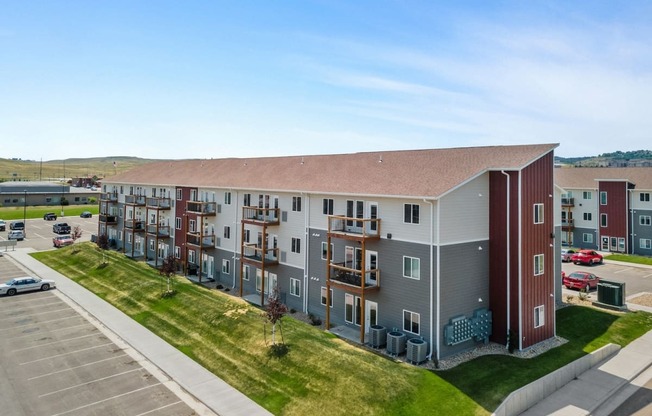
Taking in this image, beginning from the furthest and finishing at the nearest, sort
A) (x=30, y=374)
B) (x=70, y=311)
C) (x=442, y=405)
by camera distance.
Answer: (x=70, y=311) < (x=30, y=374) < (x=442, y=405)

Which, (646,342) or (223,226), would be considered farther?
(223,226)

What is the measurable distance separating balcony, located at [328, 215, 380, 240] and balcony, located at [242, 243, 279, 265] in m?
6.71

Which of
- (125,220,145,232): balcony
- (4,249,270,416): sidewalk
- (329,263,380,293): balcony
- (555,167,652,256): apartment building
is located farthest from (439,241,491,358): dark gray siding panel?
(125,220,145,232): balcony

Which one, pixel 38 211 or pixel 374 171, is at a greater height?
→ pixel 374 171

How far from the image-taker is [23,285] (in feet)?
118

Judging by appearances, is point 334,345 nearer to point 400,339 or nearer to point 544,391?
point 400,339

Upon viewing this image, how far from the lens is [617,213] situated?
175 feet

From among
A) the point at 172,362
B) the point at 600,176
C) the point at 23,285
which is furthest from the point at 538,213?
the point at 600,176

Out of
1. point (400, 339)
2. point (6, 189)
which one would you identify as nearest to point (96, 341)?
point (400, 339)

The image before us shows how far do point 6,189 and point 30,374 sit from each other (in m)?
104

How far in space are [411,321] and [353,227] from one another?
6634mm

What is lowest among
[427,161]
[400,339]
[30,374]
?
[30,374]

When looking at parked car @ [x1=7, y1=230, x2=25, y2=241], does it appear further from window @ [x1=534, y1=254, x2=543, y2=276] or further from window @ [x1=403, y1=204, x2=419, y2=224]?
window @ [x1=534, y1=254, x2=543, y2=276]

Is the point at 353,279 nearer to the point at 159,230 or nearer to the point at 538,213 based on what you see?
the point at 538,213
